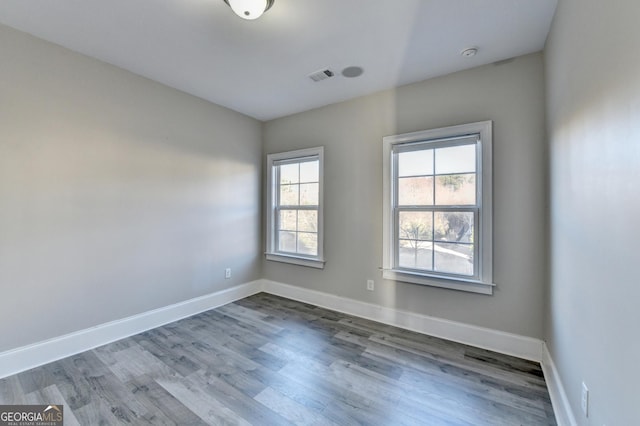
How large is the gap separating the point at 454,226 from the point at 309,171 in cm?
200

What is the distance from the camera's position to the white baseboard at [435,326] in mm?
2312

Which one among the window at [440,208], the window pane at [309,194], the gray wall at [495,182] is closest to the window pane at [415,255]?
the window at [440,208]

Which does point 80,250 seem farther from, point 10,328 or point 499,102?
point 499,102

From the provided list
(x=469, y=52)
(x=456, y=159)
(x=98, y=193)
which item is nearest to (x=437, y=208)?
(x=456, y=159)

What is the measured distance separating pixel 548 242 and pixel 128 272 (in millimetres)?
3858

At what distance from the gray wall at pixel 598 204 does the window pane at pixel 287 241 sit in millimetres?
2927

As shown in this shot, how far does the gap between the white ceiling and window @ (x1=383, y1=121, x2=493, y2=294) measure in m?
0.69

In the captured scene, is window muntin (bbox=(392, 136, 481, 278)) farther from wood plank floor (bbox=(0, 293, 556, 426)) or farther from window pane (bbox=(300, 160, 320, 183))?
window pane (bbox=(300, 160, 320, 183))

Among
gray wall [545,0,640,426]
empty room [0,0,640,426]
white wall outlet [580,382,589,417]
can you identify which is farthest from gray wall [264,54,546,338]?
white wall outlet [580,382,589,417]

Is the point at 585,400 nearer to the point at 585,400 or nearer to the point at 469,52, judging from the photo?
the point at 585,400

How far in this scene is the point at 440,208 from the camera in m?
2.72

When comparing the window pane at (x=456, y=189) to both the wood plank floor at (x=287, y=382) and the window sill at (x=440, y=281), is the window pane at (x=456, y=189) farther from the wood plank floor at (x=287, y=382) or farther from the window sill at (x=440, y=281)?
the wood plank floor at (x=287, y=382)

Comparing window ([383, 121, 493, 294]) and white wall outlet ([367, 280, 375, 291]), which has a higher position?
window ([383, 121, 493, 294])

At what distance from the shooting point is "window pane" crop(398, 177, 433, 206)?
281 centimetres
